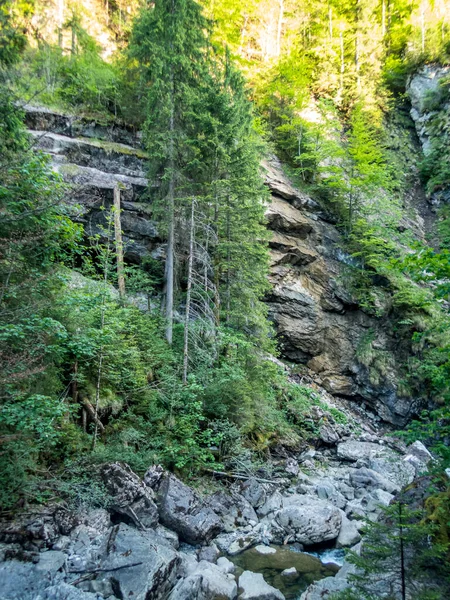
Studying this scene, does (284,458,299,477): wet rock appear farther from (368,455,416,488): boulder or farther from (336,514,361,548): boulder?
(368,455,416,488): boulder

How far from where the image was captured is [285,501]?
349 inches

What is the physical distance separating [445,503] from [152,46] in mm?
15336

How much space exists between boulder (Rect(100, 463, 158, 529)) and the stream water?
195 centimetres

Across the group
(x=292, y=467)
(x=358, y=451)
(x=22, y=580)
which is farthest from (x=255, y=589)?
(x=358, y=451)

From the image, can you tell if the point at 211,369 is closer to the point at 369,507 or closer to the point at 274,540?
the point at 274,540

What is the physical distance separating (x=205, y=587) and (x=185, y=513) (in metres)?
1.74

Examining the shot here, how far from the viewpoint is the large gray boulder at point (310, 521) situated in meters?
7.57

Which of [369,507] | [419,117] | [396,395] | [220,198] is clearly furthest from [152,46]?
[419,117]

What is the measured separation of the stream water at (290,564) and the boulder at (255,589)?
351mm

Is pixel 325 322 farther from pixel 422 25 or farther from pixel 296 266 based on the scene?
pixel 422 25

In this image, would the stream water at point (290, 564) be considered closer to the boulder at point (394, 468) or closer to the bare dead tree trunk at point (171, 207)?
the boulder at point (394, 468)

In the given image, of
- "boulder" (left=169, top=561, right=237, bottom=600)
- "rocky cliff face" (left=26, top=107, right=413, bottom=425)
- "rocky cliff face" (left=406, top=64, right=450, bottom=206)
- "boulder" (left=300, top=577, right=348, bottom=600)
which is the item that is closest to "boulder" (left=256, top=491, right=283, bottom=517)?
"boulder" (left=169, top=561, right=237, bottom=600)

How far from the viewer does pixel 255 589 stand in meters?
5.82

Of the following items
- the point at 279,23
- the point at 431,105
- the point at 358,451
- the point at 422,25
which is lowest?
the point at 358,451
